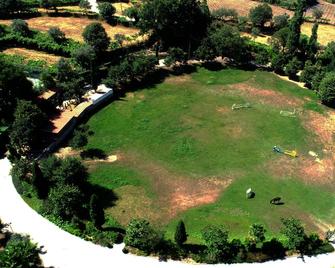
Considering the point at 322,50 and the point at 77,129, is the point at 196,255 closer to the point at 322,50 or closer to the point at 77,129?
the point at 77,129

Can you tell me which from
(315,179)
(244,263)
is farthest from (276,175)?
(244,263)

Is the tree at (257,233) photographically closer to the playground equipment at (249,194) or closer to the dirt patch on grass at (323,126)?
the playground equipment at (249,194)

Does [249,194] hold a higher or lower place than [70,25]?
lower

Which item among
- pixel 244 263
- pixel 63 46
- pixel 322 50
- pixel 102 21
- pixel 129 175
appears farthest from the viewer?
pixel 102 21

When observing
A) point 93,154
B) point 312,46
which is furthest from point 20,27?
point 312,46

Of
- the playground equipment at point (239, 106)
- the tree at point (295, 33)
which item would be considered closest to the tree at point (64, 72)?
the playground equipment at point (239, 106)

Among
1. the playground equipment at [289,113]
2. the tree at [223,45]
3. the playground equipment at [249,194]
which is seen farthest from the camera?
the tree at [223,45]

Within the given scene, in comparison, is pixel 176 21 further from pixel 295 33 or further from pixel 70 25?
pixel 70 25
